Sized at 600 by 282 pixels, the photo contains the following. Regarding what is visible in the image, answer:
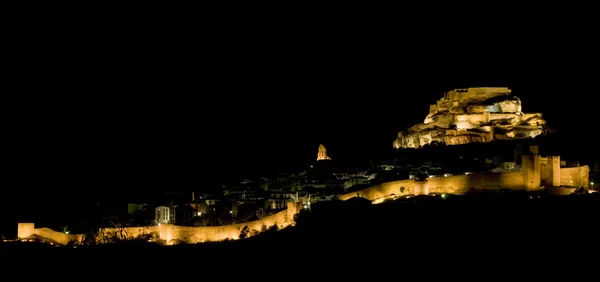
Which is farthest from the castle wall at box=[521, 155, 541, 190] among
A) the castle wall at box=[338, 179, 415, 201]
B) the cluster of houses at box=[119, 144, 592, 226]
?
the castle wall at box=[338, 179, 415, 201]

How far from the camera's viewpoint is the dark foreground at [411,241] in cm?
1231

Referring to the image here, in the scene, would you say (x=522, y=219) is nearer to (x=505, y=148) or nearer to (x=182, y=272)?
(x=182, y=272)

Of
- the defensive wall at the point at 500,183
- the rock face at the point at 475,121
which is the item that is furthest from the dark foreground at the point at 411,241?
the rock face at the point at 475,121

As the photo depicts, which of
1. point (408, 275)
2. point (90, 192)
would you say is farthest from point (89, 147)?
point (408, 275)

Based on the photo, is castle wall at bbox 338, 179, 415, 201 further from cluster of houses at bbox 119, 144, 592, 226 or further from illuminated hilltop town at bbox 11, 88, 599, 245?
cluster of houses at bbox 119, 144, 592, 226

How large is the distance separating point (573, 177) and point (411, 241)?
13152 mm

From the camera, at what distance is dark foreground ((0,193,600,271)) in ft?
40.4

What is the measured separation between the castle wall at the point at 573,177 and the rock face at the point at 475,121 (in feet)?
45.2

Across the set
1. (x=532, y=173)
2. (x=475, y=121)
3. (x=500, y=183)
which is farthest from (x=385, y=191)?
(x=475, y=121)

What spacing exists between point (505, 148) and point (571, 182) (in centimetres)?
1080

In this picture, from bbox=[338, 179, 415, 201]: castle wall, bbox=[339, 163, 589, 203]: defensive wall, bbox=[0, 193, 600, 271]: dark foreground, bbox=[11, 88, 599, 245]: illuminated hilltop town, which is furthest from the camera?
bbox=[339, 163, 589, 203]: defensive wall

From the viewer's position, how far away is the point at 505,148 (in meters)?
33.7

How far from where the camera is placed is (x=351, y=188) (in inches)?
944

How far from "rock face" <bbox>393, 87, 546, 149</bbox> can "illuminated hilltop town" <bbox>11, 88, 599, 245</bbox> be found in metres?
0.14
